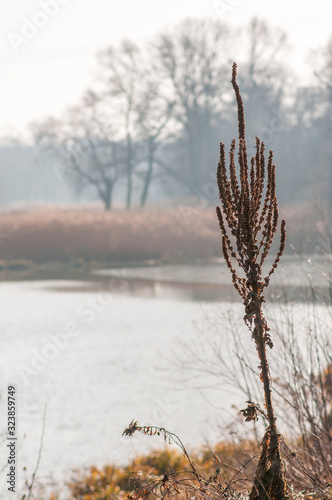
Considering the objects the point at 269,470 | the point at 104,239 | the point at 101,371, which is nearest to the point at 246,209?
the point at 269,470

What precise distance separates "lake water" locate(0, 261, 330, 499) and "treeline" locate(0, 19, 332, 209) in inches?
718

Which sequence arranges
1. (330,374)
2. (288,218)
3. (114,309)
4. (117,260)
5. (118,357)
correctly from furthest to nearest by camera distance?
(288,218) < (117,260) < (114,309) < (118,357) < (330,374)

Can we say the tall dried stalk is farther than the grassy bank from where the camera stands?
No

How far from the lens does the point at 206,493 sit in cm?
273

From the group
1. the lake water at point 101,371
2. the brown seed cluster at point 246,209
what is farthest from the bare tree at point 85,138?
the brown seed cluster at point 246,209

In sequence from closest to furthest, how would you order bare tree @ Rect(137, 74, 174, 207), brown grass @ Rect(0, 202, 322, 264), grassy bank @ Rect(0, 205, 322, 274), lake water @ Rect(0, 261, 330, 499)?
lake water @ Rect(0, 261, 330, 499) < grassy bank @ Rect(0, 205, 322, 274) < brown grass @ Rect(0, 202, 322, 264) < bare tree @ Rect(137, 74, 174, 207)

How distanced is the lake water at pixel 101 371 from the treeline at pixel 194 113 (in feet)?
59.8

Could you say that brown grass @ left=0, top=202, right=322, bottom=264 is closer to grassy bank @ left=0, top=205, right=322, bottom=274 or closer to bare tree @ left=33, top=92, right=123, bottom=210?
grassy bank @ left=0, top=205, right=322, bottom=274

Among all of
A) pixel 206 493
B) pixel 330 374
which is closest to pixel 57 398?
pixel 330 374

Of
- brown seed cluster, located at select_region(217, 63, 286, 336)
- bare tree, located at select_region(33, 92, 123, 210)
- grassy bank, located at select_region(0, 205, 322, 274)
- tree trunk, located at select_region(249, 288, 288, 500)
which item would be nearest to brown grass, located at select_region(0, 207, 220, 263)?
grassy bank, located at select_region(0, 205, 322, 274)

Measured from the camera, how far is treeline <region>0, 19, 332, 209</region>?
107 feet

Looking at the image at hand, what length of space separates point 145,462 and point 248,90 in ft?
99.9

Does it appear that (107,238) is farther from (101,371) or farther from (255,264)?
(255,264)

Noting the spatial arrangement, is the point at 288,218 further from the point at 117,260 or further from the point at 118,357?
the point at 118,357
